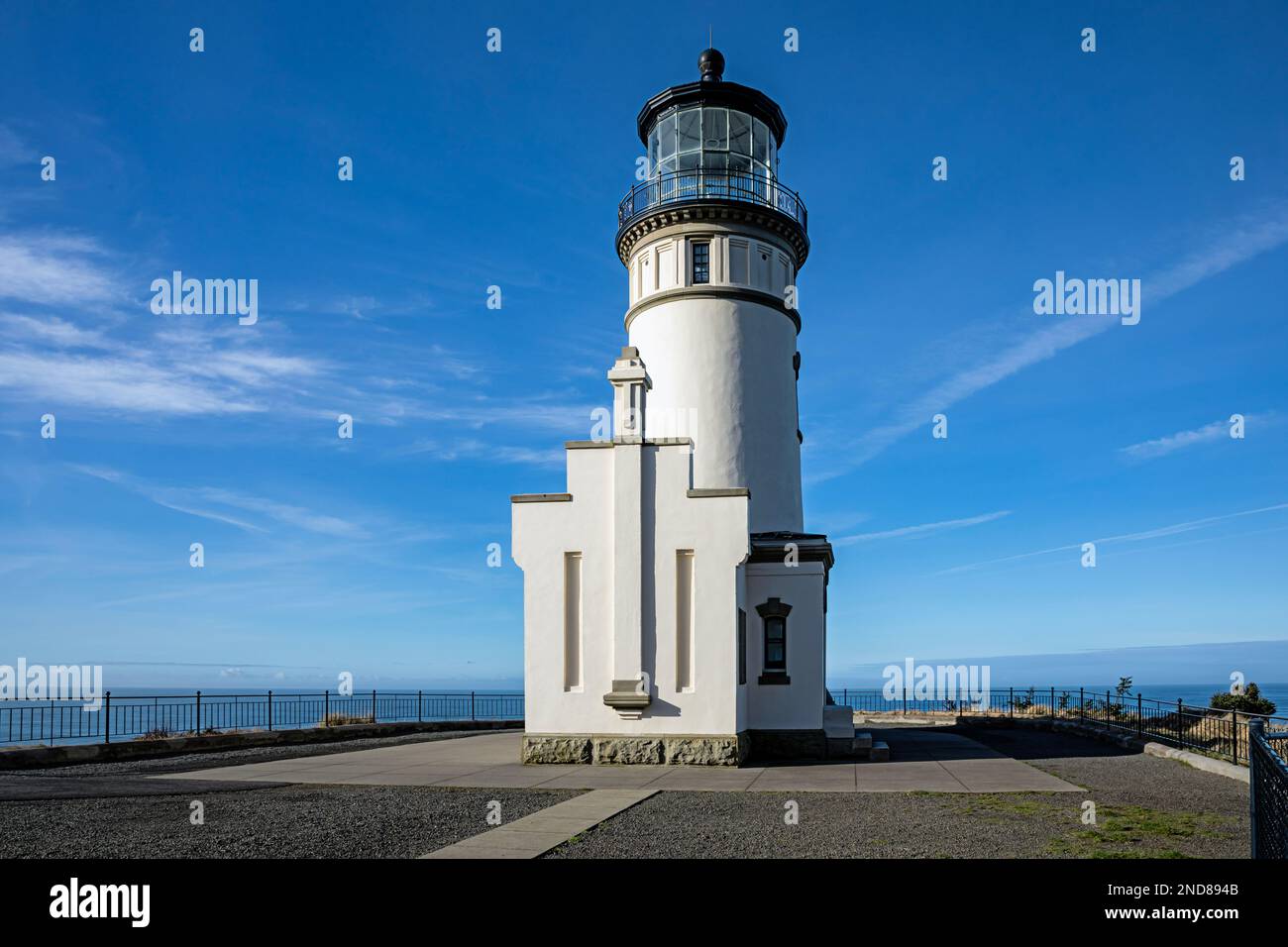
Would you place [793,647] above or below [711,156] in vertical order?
below

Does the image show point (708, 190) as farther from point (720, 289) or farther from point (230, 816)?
point (230, 816)

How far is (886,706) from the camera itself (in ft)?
141

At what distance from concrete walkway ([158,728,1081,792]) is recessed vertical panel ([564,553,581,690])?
1.79 meters

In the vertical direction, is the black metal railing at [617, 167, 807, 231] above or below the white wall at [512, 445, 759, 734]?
above

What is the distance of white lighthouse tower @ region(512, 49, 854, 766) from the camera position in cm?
1878

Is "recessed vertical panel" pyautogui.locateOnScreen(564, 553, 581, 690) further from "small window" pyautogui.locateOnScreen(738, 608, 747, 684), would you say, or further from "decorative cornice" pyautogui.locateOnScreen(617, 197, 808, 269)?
"decorative cornice" pyautogui.locateOnScreen(617, 197, 808, 269)

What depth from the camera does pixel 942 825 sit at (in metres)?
11.3

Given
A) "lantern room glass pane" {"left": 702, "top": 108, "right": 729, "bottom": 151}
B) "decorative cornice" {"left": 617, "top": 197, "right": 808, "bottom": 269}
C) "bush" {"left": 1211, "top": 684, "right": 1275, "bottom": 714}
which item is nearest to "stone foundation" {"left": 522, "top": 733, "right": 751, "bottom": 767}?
"decorative cornice" {"left": 617, "top": 197, "right": 808, "bottom": 269}

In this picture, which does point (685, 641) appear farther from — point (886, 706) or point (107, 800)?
point (886, 706)

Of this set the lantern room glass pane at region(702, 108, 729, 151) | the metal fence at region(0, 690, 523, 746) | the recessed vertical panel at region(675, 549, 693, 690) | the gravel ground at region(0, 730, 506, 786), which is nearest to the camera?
the gravel ground at region(0, 730, 506, 786)

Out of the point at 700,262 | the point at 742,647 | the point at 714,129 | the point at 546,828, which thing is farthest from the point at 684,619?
the point at 714,129

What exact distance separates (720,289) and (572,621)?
9.88 m

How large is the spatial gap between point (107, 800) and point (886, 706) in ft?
116

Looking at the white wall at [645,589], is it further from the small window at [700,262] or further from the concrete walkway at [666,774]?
the small window at [700,262]
